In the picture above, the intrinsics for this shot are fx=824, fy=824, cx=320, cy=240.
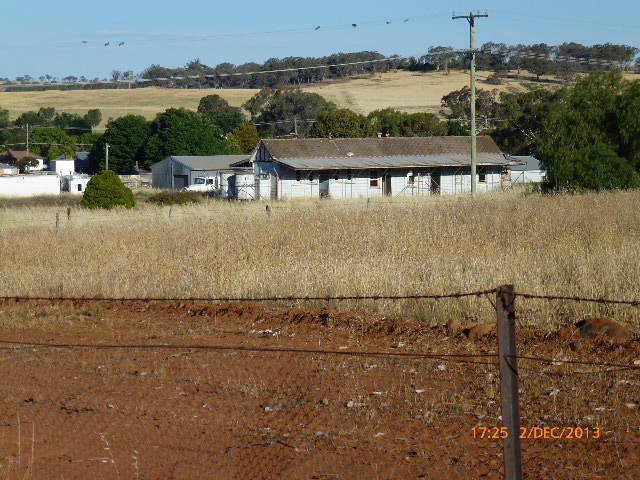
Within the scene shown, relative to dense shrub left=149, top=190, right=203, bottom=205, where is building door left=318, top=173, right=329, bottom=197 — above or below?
above

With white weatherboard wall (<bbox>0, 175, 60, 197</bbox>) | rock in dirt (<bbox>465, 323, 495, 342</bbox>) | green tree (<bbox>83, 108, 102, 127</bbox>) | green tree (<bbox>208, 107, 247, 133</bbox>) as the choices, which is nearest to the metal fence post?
rock in dirt (<bbox>465, 323, 495, 342</bbox>)

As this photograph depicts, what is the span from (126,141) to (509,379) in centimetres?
7879

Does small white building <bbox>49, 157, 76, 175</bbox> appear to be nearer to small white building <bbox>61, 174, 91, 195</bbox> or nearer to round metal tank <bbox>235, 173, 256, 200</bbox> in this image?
small white building <bbox>61, 174, 91, 195</bbox>

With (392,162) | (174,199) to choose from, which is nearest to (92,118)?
(392,162)

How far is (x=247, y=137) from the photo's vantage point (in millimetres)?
84750

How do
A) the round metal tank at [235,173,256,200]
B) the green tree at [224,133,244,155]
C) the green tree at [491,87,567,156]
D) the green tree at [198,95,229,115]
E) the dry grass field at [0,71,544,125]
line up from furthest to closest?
the dry grass field at [0,71,544,125], the green tree at [198,95,229,115], the green tree at [224,133,244,155], the green tree at [491,87,567,156], the round metal tank at [235,173,256,200]

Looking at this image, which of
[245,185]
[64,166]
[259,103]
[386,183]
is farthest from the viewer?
[259,103]

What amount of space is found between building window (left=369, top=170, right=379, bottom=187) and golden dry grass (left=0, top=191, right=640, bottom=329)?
2624 centimetres

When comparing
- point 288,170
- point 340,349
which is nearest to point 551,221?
point 340,349

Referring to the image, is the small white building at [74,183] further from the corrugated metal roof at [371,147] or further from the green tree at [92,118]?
the green tree at [92,118]

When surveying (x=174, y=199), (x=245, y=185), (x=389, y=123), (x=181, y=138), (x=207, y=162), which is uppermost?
(x=389, y=123)

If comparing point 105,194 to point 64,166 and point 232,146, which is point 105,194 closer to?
point 232,146

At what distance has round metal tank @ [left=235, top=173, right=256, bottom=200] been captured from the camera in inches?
1939

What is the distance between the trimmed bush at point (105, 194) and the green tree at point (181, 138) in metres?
39.6
